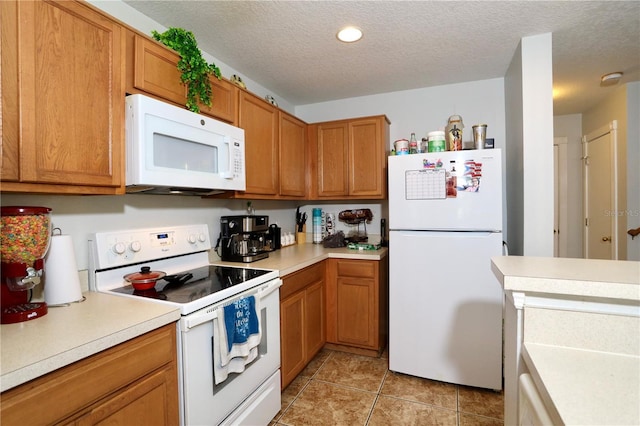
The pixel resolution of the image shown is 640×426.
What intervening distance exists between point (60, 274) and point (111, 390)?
1.90 ft

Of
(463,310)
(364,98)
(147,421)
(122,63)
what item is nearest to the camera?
(147,421)

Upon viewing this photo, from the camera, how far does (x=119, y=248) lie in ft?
5.10

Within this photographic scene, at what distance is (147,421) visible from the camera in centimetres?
110

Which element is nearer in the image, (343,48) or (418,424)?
(418,424)

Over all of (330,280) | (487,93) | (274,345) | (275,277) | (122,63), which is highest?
(487,93)

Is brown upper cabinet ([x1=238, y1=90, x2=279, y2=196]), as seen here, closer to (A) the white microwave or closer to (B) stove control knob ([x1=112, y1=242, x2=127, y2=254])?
(A) the white microwave

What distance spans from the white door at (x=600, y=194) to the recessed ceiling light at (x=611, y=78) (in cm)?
47

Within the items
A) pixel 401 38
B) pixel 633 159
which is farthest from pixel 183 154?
pixel 633 159

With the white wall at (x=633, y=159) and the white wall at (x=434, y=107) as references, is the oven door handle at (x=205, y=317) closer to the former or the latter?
the white wall at (x=434, y=107)

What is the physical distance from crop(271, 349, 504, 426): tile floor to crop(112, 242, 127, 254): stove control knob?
4.31 ft

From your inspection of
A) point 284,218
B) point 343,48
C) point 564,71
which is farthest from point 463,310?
point 564,71

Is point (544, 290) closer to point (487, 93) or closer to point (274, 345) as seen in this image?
point (274, 345)

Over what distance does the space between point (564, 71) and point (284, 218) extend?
281 centimetres

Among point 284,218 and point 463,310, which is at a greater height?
point 284,218
